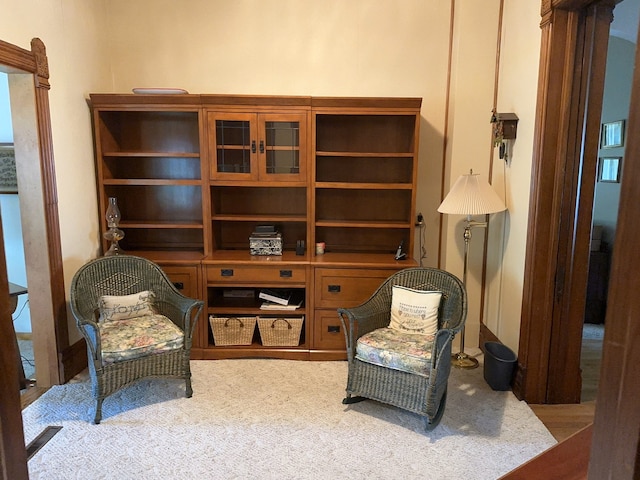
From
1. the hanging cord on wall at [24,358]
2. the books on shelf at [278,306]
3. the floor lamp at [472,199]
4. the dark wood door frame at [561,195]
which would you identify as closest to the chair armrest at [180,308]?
the books on shelf at [278,306]

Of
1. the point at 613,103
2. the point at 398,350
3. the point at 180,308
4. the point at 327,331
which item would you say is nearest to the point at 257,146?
the point at 180,308

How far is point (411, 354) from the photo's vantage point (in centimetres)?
245

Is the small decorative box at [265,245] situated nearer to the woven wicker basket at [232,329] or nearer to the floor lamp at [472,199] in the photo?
the woven wicker basket at [232,329]

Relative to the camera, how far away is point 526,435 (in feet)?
7.91

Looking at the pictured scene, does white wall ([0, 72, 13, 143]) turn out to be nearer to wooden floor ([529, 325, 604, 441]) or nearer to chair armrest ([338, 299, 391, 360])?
chair armrest ([338, 299, 391, 360])

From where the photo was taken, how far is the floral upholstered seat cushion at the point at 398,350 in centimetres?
243

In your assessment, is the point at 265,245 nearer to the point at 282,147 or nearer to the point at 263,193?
the point at 263,193

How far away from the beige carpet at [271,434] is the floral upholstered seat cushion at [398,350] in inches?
14.5

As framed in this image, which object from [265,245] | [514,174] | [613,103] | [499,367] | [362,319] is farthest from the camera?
[613,103]

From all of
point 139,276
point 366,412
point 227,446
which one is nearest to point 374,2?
point 139,276

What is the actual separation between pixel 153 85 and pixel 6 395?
3.58 meters

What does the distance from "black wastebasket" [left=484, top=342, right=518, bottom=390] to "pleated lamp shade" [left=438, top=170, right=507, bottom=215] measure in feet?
3.26

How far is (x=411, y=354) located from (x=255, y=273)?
141cm

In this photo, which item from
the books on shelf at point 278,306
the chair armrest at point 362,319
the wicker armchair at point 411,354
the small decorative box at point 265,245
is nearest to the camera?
the wicker armchair at point 411,354
